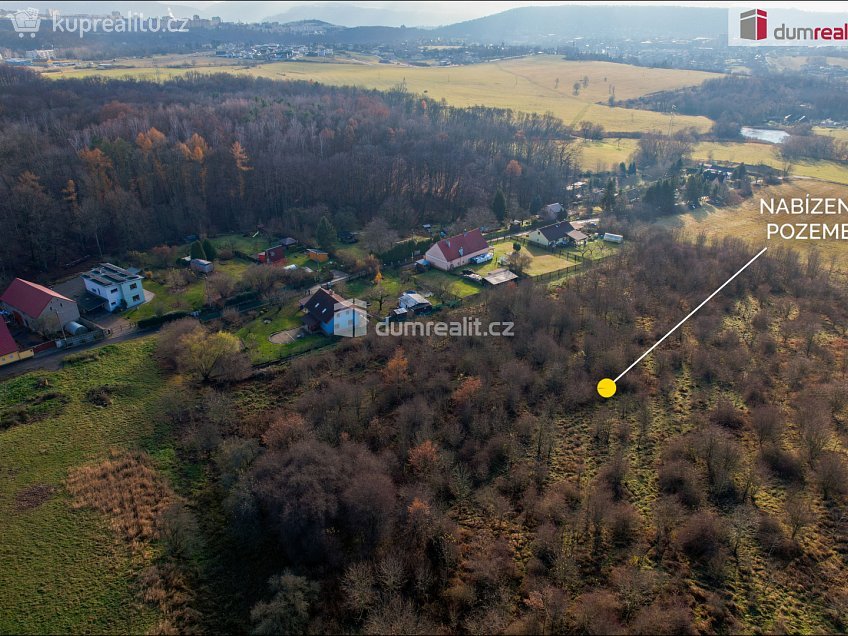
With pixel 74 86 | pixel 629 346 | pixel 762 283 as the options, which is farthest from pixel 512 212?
pixel 74 86

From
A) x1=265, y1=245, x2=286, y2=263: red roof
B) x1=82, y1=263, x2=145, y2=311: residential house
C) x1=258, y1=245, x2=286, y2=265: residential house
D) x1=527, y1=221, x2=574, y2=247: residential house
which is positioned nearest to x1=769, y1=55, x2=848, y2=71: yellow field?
x1=527, y1=221, x2=574, y2=247: residential house

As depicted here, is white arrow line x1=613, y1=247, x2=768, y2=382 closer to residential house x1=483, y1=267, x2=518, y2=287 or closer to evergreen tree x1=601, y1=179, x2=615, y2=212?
residential house x1=483, y1=267, x2=518, y2=287

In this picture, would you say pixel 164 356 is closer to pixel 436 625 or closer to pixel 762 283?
pixel 436 625

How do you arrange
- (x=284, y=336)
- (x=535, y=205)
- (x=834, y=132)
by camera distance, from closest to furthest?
(x=284, y=336) → (x=535, y=205) → (x=834, y=132)

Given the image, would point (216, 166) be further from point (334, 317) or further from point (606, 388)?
point (606, 388)

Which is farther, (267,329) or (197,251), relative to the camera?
(197,251)

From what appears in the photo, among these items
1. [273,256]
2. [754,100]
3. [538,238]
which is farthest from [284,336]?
[754,100]
